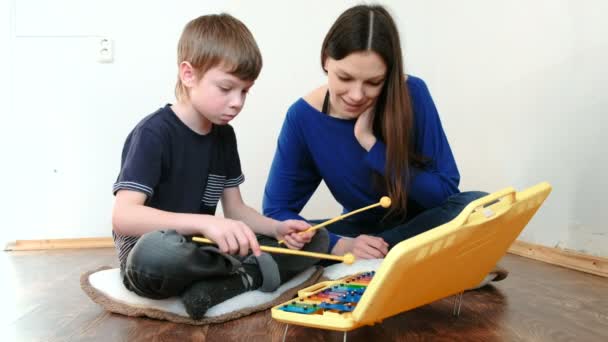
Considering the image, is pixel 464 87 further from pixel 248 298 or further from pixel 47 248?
pixel 47 248

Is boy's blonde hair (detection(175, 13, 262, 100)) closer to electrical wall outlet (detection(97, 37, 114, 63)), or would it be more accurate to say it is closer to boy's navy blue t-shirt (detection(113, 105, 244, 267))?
boy's navy blue t-shirt (detection(113, 105, 244, 267))

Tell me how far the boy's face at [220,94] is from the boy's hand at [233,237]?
0.28 metres

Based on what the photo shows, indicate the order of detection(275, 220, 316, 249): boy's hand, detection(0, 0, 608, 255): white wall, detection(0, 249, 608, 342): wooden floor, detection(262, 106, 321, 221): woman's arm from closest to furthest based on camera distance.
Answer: detection(0, 249, 608, 342): wooden floor < detection(275, 220, 316, 249): boy's hand < detection(262, 106, 321, 221): woman's arm < detection(0, 0, 608, 255): white wall

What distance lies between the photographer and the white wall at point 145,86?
88.2 inches

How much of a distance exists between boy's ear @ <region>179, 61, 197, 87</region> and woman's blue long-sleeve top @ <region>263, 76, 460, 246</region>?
377 millimetres

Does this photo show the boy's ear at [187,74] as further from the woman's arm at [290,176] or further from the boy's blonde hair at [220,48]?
the woman's arm at [290,176]

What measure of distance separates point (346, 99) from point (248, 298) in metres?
0.47

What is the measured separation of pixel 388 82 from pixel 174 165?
51 cm

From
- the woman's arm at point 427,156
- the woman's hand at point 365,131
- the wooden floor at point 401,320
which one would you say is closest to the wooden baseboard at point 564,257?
the wooden floor at point 401,320

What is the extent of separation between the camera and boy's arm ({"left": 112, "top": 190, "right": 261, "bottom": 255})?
100 cm

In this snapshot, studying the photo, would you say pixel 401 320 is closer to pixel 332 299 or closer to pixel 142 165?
pixel 332 299

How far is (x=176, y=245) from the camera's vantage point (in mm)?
1083

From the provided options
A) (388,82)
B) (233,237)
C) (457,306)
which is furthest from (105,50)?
(457,306)

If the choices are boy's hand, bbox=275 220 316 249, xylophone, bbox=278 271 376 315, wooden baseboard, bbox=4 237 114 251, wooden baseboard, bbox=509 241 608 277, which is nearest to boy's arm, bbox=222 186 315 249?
boy's hand, bbox=275 220 316 249
